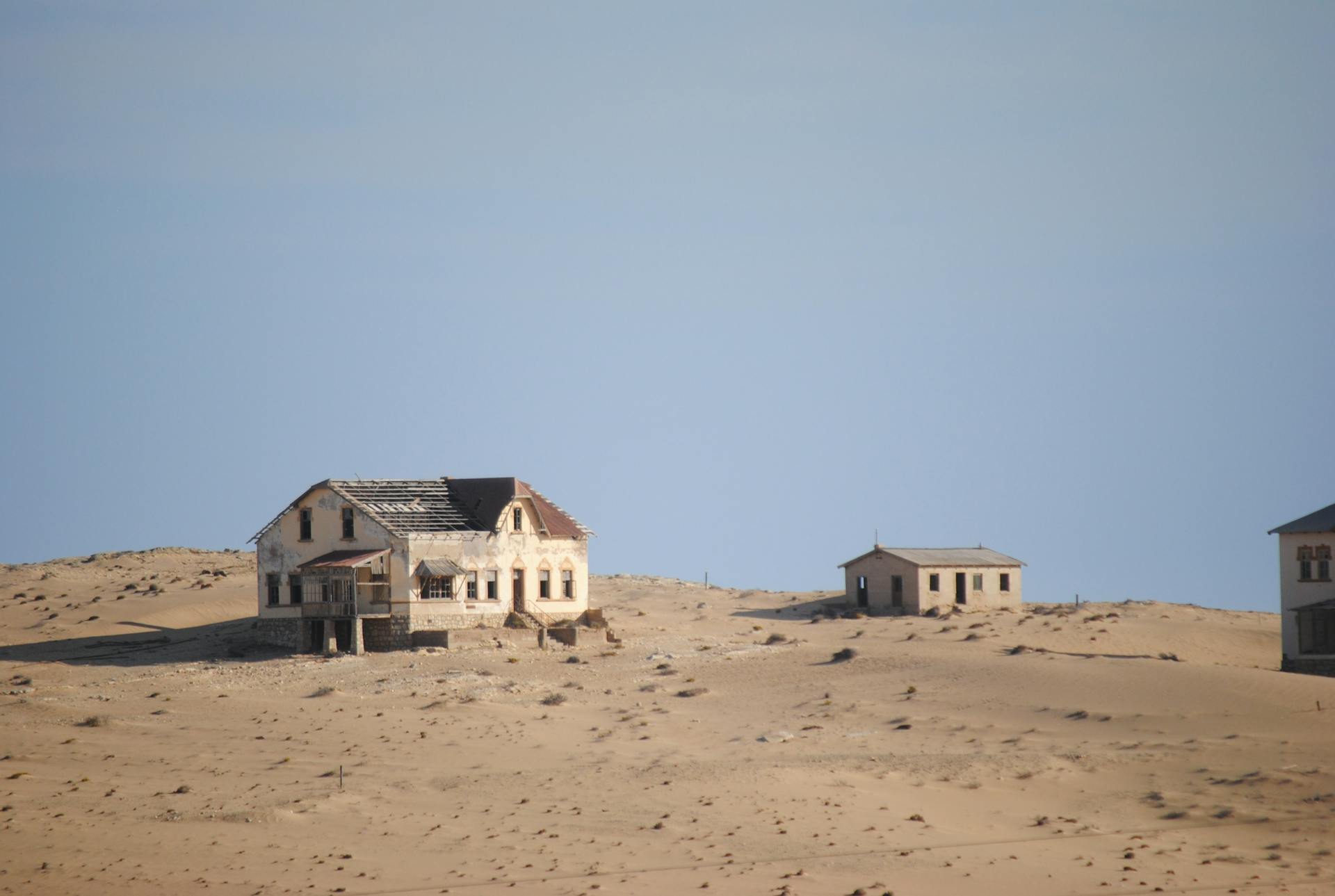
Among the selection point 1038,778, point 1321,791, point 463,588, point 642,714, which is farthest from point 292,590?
→ point 1321,791

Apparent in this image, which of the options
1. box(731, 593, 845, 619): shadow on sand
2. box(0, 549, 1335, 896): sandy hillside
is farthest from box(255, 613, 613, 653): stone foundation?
box(731, 593, 845, 619): shadow on sand

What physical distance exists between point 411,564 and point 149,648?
34.3 ft

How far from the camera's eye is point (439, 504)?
58281 mm

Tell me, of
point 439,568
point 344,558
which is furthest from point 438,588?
point 344,558

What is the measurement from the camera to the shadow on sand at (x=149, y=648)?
52.5 m

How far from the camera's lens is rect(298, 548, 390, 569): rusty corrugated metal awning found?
174ft

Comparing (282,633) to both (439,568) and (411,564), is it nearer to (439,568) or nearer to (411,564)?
(411,564)

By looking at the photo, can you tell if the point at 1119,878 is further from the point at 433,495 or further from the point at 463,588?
the point at 433,495

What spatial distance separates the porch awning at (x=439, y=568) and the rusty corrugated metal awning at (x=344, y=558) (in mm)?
1393

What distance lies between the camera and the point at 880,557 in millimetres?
70500

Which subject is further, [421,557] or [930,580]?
[930,580]

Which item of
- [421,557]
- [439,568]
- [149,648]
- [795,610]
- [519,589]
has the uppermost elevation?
[421,557]

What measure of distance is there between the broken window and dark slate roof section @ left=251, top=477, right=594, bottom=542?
1.78 m

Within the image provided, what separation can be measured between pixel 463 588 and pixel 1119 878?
109ft
